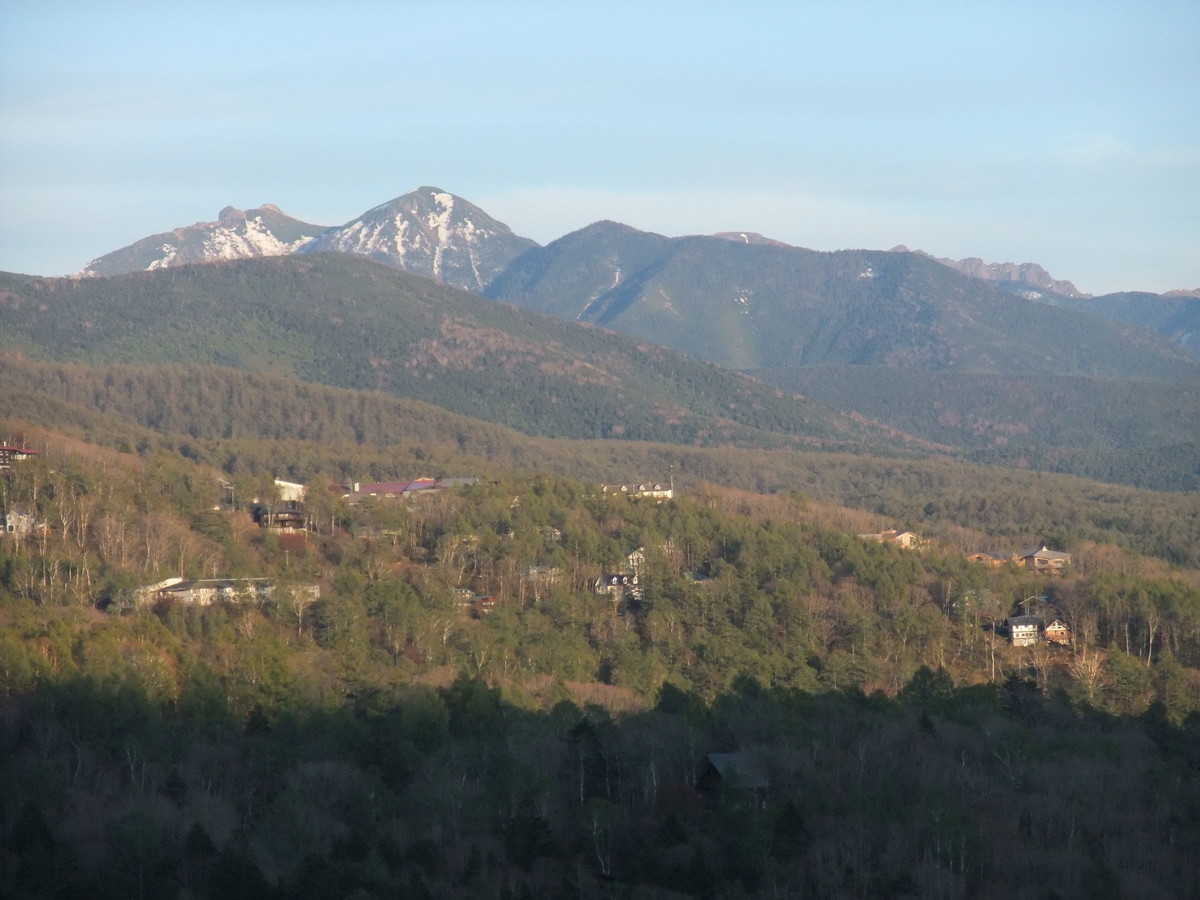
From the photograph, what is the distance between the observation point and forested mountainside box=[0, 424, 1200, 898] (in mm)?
30672

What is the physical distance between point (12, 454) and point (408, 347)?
99.5 metres

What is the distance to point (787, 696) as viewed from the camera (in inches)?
1849

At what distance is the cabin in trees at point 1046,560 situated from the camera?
7275cm

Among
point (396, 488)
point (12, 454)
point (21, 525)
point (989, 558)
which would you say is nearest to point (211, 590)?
point (21, 525)

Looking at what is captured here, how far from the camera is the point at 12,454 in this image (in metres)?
69.6

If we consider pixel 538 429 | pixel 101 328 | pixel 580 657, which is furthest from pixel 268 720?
pixel 101 328

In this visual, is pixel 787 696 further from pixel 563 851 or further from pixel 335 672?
pixel 563 851

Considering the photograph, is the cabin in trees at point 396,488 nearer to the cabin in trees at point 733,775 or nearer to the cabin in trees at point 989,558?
the cabin in trees at point 989,558

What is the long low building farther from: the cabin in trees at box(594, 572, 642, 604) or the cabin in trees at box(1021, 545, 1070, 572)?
→ the cabin in trees at box(1021, 545, 1070, 572)

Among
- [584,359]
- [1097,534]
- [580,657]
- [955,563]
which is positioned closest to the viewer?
[580,657]

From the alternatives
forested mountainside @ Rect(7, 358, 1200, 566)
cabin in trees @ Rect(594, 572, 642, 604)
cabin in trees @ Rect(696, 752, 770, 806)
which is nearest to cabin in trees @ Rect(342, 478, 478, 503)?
forested mountainside @ Rect(7, 358, 1200, 566)

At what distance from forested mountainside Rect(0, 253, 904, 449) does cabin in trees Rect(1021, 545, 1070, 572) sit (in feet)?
255

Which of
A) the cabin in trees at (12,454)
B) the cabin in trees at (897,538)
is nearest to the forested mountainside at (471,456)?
the cabin in trees at (897,538)

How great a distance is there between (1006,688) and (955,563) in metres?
16.7
